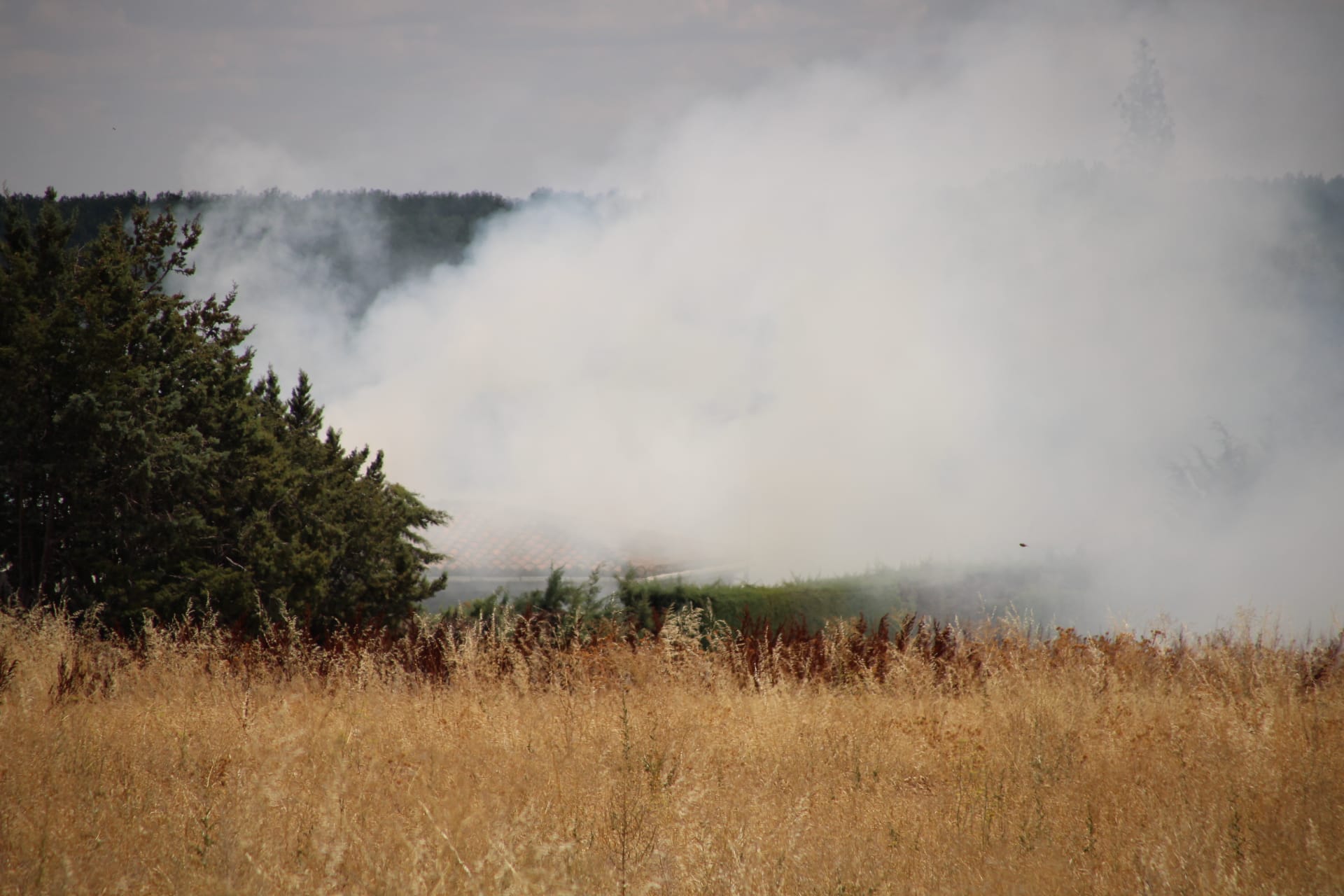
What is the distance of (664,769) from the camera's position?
511 centimetres

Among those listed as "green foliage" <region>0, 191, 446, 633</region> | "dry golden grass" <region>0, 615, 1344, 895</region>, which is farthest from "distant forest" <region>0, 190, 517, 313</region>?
"dry golden grass" <region>0, 615, 1344, 895</region>

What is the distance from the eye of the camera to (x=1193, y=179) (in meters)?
44.5

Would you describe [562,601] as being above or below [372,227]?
below

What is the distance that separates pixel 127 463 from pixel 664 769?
818cm

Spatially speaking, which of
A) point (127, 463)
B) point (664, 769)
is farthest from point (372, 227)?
point (664, 769)

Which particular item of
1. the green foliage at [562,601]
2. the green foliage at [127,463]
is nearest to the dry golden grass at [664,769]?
the green foliage at [562,601]

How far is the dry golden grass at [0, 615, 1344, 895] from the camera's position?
11.7ft

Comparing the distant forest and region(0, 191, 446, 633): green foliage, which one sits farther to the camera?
the distant forest

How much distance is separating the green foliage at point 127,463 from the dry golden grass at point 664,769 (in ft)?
7.57

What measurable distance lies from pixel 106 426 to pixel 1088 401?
3354cm

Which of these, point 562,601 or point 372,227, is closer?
point 562,601

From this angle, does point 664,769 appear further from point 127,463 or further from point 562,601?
point 127,463

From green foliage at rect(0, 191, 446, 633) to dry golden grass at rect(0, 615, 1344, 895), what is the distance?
2307 mm

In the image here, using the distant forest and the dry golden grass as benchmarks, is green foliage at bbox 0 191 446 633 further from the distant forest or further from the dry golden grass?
the distant forest
